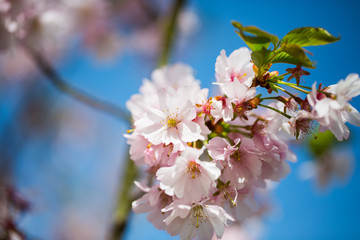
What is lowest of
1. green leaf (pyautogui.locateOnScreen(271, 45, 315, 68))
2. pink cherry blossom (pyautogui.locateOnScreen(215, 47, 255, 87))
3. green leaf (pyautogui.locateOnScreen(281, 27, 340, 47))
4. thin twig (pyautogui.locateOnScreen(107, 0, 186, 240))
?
thin twig (pyautogui.locateOnScreen(107, 0, 186, 240))

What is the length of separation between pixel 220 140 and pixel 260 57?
231 mm

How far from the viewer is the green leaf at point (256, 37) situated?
2.32 feet

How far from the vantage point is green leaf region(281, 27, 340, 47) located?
689mm

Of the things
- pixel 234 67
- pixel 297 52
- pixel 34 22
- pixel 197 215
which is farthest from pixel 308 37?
pixel 34 22

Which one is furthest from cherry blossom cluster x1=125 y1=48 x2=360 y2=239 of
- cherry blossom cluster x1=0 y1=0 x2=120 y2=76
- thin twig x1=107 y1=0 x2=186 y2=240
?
cherry blossom cluster x1=0 y1=0 x2=120 y2=76

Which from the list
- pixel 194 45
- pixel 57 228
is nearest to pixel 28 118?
pixel 57 228

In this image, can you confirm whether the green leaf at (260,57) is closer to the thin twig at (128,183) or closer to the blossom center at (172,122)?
the blossom center at (172,122)

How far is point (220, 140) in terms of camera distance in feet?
2.49

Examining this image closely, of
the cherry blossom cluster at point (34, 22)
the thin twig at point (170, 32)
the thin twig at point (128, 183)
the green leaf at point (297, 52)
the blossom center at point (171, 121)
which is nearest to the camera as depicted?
the green leaf at point (297, 52)

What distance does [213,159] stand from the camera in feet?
2.46

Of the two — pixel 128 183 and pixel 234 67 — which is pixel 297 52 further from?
pixel 128 183

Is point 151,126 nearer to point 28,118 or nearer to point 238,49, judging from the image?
point 238,49

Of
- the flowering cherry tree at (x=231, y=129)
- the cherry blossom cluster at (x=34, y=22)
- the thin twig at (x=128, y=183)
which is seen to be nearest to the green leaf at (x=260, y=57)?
the flowering cherry tree at (x=231, y=129)

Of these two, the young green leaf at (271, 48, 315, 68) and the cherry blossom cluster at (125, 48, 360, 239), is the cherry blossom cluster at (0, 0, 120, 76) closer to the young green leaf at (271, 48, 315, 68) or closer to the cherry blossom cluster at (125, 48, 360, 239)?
the cherry blossom cluster at (125, 48, 360, 239)
